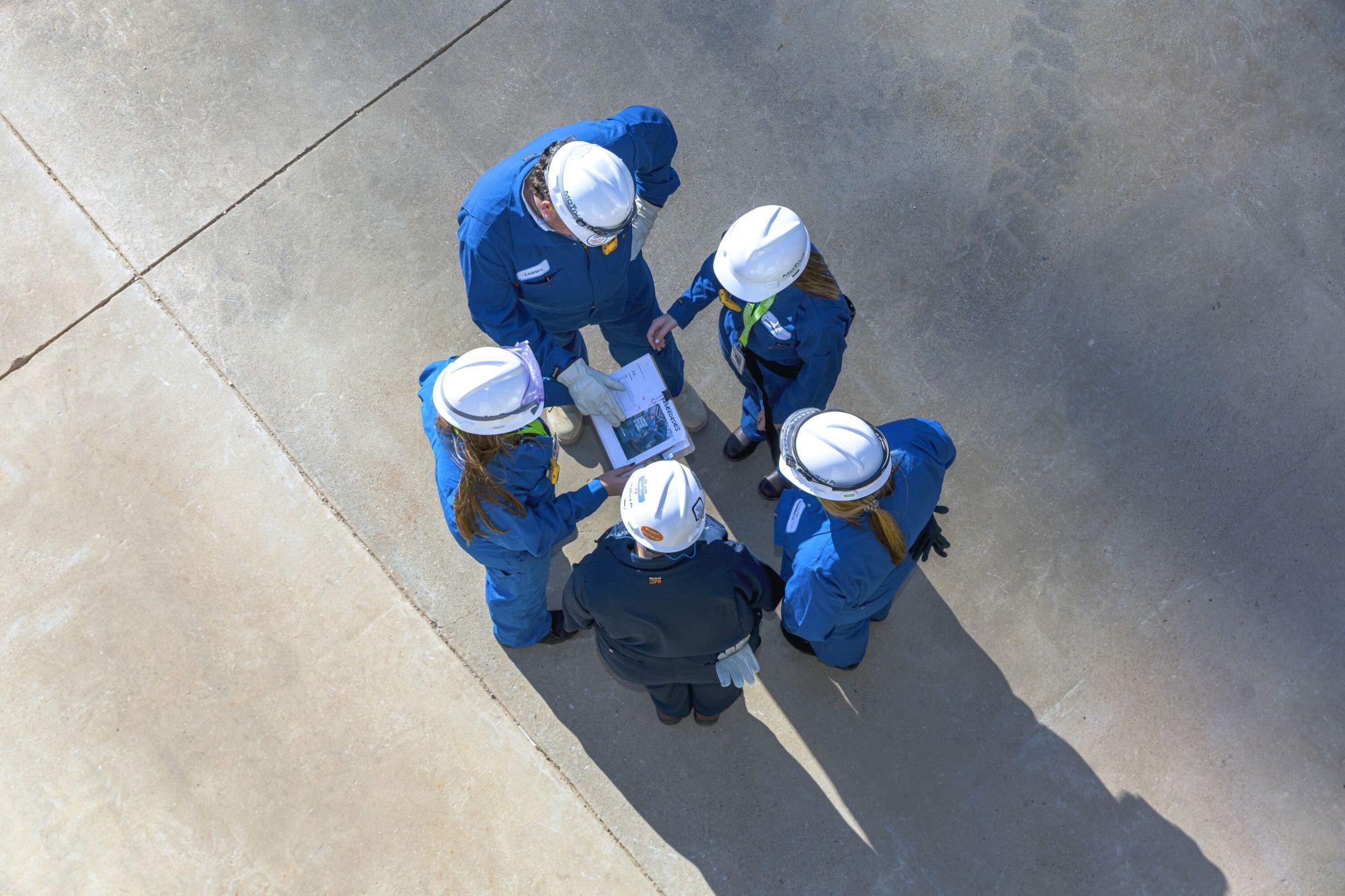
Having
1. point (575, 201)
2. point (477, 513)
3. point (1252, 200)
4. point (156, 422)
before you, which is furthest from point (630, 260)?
point (1252, 200)

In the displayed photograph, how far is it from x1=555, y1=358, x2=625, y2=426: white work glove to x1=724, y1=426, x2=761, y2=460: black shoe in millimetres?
784

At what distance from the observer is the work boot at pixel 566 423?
4457mm

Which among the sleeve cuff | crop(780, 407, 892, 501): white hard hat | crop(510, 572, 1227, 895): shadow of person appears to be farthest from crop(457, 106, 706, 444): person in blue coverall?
crop(510, 572, 1227, 895): shadow of person

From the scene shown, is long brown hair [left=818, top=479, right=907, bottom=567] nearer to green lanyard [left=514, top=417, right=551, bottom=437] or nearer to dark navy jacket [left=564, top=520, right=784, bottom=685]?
dark navy jacket [left=564, top=520, right=784, bottom=685]

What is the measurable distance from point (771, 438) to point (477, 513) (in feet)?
4.91

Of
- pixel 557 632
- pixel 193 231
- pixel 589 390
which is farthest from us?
pixel 193 231

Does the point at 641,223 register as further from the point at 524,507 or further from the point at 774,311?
the point at 524,507

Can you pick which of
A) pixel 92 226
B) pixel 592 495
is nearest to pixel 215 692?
pixel 592 495

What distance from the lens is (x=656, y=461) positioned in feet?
11.2

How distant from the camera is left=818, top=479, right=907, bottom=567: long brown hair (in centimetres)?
287

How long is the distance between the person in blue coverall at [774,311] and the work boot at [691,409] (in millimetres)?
457

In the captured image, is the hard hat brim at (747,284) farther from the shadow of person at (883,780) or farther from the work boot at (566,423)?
the shadow of person at (883,780)

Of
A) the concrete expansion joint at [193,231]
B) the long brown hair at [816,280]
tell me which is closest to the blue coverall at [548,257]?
the long brown hair at [816,280]

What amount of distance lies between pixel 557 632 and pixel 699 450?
3.63ft
